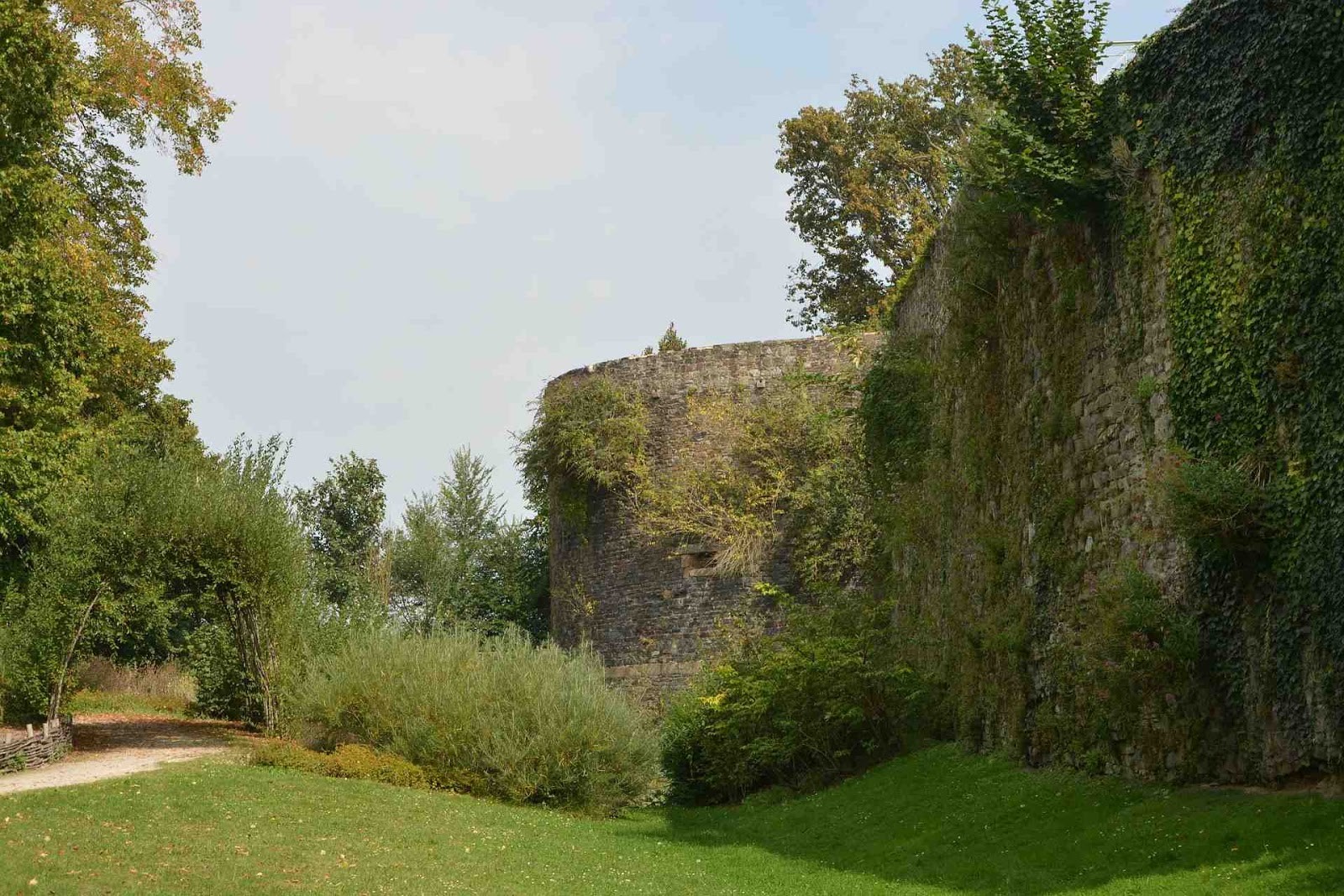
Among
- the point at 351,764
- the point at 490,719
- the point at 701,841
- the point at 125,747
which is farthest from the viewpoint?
the point at 125,747

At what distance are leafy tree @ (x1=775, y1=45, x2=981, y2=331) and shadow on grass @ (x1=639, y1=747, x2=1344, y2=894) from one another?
47.6 feet

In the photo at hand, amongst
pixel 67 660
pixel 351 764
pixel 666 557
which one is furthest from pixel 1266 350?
pixel 67 660

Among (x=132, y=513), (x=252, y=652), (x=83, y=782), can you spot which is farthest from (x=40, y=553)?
(x=83, y=782)

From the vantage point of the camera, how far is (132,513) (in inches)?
688

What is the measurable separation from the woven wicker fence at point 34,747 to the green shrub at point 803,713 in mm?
7008

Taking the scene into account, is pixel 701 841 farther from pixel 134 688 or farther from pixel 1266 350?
pixel 134 688

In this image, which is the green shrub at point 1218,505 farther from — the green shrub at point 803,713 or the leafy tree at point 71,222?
the leafy tree at point 71,222

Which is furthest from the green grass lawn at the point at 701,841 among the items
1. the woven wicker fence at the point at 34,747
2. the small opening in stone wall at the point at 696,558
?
the small opening in stone wall at the point at 696,558

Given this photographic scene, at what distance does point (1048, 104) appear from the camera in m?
10.8

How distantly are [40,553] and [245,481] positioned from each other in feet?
9.14

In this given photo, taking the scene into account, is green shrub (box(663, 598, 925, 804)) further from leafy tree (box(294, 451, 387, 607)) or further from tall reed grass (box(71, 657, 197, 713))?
leafy tree (box(294, 451, 387, 607))

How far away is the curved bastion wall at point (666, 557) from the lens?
21.3m

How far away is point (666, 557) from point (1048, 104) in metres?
12.0

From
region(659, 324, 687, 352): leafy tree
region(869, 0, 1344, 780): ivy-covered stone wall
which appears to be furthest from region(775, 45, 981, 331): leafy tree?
region(869, 0, 1344, 780): ivy-covered stone wall
